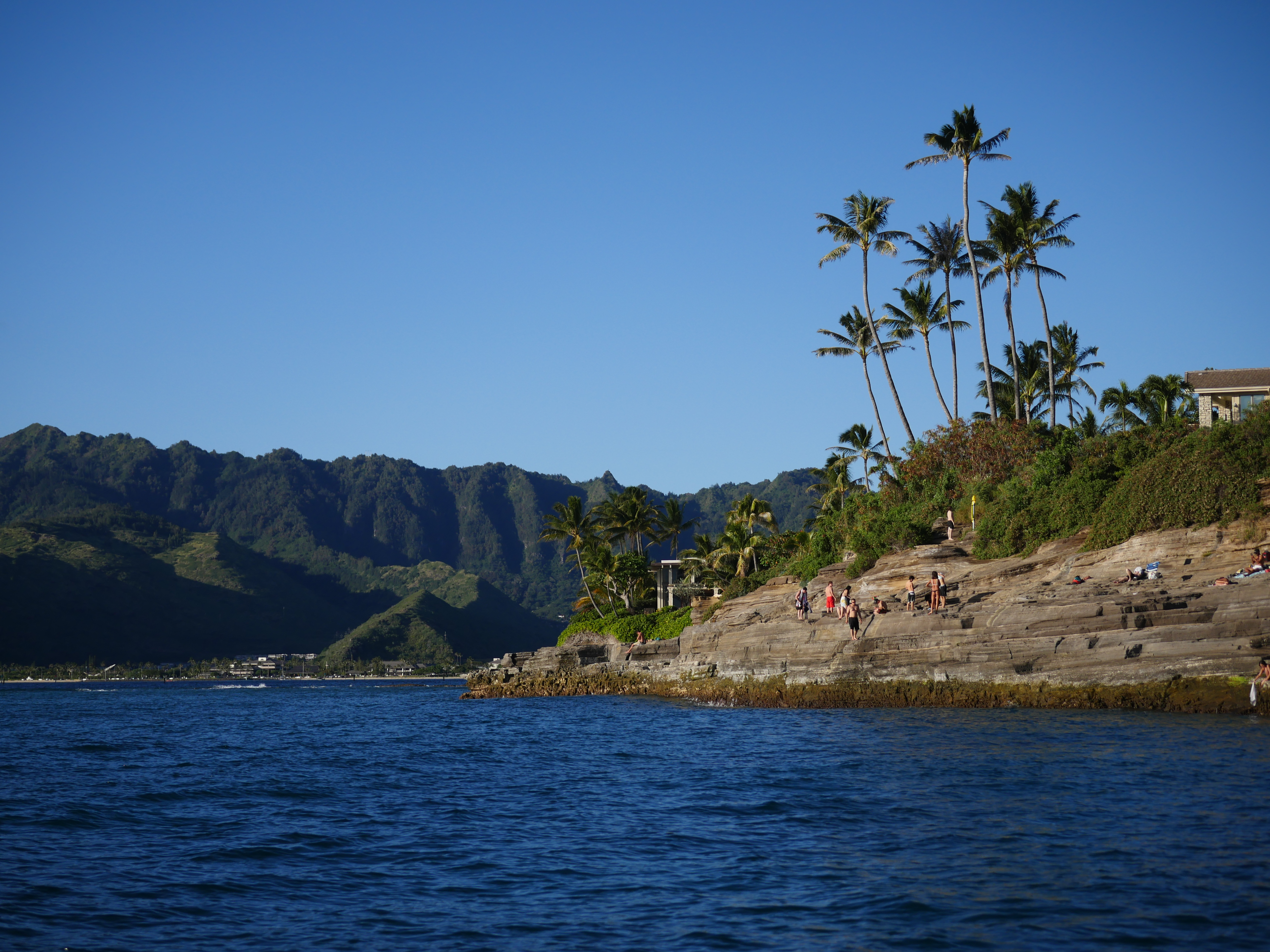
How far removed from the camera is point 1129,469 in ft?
122

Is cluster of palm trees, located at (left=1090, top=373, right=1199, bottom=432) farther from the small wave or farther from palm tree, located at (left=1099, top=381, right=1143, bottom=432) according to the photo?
the small wave

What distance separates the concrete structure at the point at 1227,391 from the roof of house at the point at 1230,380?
0.07ft

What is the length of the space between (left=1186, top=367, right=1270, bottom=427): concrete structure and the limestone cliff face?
1227cm

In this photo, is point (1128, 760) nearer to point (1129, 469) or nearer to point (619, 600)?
point (1129, 469)

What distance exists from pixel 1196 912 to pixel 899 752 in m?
11.9

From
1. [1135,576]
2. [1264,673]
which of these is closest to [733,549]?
[1135,576]

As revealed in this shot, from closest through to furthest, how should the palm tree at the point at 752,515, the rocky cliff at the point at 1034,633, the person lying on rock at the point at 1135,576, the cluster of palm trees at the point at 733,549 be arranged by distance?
1. the rocky cliff at the point at 1034,633
2. the person lying on rock at the point at 1135,576
3. the cluster of palm trees at the point at 733,549
4. the palm tree at the point at 752,515

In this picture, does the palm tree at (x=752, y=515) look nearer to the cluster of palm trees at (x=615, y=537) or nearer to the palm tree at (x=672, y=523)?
the cluster of palm trees at (x=615, y=537)

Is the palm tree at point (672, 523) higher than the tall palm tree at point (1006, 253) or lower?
lower

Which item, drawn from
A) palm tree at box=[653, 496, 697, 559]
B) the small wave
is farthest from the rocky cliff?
the small wave

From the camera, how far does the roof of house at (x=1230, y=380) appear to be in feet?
146

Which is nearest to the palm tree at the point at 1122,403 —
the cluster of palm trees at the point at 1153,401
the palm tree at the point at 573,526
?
the cluster of palm trees at the point at 1153,401

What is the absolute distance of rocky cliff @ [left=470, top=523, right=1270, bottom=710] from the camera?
82.6 feet

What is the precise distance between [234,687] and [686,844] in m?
123
